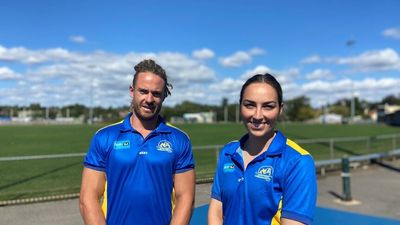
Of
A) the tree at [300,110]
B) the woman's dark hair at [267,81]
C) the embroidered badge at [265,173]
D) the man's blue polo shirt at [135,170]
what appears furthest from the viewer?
the tree at [300,110]

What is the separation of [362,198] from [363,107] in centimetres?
17197

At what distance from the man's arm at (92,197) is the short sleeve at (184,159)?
50 centimetres

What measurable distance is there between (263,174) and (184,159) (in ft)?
2.66

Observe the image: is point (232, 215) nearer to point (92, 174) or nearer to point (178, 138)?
point (178, 138)

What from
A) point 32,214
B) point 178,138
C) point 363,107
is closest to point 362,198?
point 32,214

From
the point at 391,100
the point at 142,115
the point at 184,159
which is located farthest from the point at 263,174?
the point at 391,100

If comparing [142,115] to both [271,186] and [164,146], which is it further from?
[271,186]

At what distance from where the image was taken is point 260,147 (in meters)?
2.36

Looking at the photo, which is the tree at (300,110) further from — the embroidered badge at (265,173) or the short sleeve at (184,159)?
the embroidered badge at (265,173)

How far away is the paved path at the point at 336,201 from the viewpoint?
4.53m

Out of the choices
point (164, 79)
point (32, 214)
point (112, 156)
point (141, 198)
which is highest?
point (164, 79)

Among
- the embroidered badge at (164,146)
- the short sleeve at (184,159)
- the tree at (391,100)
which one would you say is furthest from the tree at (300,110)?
the embroidered badge at (164,146)

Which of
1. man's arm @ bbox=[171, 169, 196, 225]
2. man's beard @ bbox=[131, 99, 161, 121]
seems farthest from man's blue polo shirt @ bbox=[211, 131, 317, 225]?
man's beard @ bbox=[131, 99, 161, 121]

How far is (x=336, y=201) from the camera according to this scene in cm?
941
